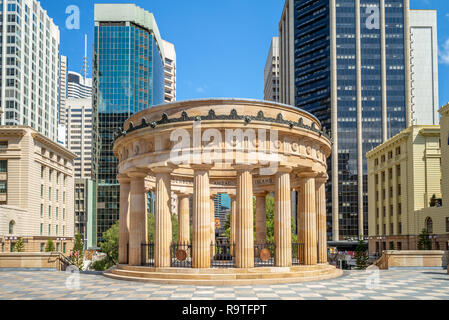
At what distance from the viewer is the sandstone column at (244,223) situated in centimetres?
2753

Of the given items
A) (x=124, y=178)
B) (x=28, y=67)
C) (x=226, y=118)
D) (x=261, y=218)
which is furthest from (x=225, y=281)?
(x=28, y=67)

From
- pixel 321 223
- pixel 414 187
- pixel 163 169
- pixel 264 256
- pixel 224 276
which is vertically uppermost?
pixel 163 169

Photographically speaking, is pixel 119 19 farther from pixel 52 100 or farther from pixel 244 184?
pixel 244 184

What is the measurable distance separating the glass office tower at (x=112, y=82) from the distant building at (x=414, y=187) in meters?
93.8

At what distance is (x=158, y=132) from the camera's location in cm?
2886

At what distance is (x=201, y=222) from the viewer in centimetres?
2775

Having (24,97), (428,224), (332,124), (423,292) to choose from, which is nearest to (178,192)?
(423,292)

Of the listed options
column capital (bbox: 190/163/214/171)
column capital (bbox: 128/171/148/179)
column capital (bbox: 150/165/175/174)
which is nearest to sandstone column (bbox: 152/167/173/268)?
Result: column capital (bbox: 150/165/175/174)

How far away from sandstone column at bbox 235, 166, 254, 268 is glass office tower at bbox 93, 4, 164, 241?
13977 cm

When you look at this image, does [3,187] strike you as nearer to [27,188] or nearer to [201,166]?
[27,188]

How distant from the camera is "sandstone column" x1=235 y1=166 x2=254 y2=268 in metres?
27.5

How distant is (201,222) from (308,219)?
7.79m

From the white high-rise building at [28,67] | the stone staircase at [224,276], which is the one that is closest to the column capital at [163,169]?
the stone staircase at [224,276]
